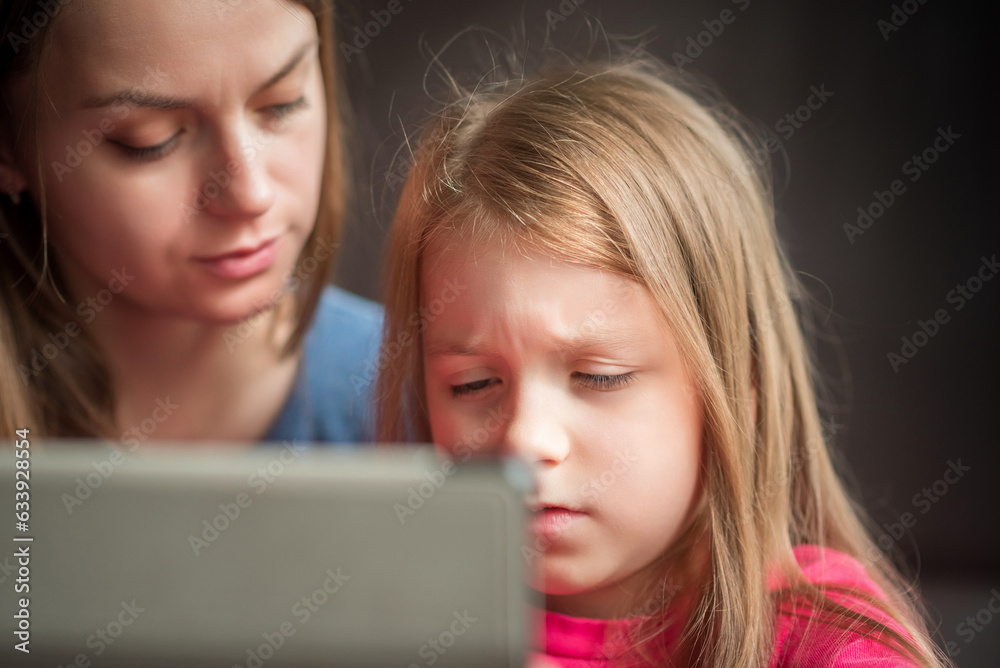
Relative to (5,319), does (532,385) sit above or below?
above

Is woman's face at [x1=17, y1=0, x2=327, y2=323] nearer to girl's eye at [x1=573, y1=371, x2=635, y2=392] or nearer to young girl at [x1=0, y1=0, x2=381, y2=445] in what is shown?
young girl at [x1=0, y1=0, x2=381, y2=445]

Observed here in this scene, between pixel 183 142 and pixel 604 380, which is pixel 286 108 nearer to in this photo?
pixel 183 142

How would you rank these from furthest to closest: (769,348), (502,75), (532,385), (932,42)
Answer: (932,42)
(502,75)
(769,348)
(532,385)

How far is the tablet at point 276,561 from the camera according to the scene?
38cm

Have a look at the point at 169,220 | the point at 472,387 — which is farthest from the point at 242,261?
the point at 472,387

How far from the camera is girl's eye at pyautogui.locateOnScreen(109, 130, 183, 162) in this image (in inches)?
37.1

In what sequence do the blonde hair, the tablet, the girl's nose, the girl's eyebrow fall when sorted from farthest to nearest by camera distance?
1. the blonde hair
2. the girl's eyebrow
3. the girl's nose
4. the tablet

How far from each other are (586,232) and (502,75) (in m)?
0.33

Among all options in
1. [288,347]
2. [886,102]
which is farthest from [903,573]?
[288,347]

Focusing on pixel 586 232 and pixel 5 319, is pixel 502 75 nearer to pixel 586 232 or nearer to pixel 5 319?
pixel 586 232

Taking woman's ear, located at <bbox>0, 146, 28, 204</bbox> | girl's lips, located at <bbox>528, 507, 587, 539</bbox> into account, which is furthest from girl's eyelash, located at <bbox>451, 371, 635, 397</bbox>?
woman's ear, located at <bbox>0, 146, 28, 204</bbox>

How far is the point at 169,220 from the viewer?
97cm

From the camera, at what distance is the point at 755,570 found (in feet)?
2.70

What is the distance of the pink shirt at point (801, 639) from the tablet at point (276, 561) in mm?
486
